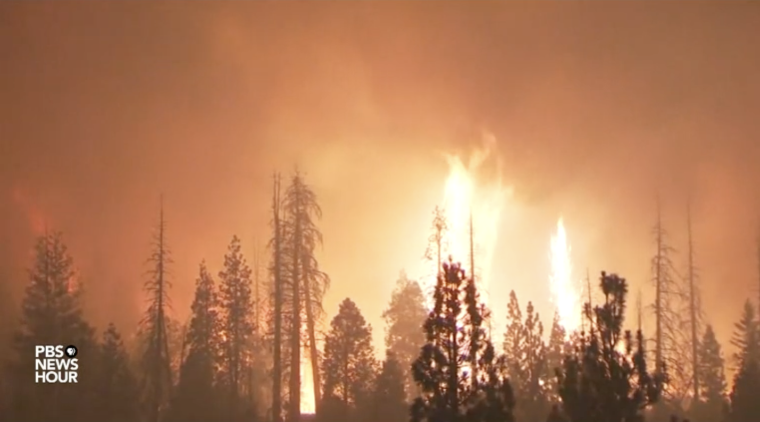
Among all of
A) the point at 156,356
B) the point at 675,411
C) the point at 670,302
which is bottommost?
the point at 675,411

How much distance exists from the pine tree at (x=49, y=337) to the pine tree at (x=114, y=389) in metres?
0.53

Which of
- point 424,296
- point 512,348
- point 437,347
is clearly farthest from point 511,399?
point 424,296

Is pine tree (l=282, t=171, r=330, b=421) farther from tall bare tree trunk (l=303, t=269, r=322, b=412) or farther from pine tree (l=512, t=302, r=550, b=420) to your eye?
pine tree (l=512, t=302, r=550, b=420)

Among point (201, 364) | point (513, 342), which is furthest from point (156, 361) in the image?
point (513, 342)

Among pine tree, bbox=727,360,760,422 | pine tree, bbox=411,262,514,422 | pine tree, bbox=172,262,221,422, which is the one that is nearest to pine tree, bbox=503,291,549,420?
pine tree, bbox=727,360,760,422

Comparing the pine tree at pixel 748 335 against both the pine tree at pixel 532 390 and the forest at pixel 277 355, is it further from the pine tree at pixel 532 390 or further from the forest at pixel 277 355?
the pine tree at pixel 532 390

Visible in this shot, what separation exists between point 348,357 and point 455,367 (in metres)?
18.4

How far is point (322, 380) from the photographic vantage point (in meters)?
43.6

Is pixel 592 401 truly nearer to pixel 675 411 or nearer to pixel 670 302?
pixel 675 411

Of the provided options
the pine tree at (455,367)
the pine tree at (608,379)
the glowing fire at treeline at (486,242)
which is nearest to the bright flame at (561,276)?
the glowing fire at treeline at (486,242)

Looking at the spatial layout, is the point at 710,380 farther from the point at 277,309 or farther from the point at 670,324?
the point at 277,309

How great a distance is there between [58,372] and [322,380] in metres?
12.8

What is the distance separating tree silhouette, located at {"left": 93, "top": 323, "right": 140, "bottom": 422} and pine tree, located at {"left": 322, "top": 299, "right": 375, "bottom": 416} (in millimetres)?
9082

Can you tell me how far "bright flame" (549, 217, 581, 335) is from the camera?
5762cm
